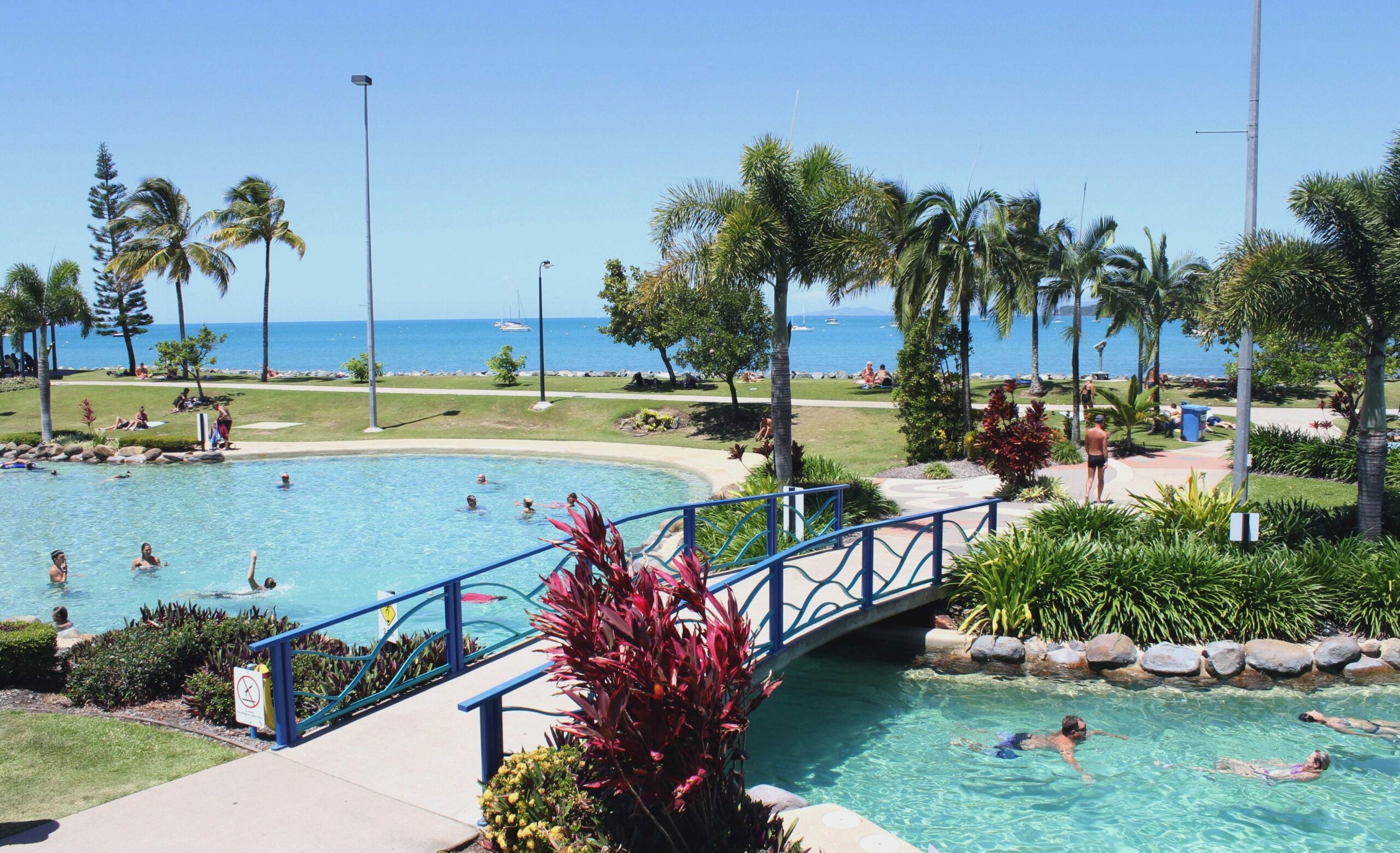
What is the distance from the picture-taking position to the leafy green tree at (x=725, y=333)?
3044 cm

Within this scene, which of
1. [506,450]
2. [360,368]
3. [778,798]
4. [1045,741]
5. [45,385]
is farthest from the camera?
[360,368]

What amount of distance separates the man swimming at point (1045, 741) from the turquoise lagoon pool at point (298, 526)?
761 cm

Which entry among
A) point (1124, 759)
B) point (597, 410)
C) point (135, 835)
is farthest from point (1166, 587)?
point (597, 410)

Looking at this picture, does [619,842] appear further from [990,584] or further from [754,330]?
[754,330]

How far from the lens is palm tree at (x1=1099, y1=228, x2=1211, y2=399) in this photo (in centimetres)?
2811

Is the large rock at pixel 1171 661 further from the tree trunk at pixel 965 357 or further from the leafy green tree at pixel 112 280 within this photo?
the leafy green tree at pixel 112 280

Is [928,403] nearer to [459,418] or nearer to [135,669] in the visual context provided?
[459,418]

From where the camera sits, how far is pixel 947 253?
22688 mm

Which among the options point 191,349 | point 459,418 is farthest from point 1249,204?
point 191,349

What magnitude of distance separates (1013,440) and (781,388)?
16.4 ft

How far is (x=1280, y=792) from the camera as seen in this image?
8.66 meters

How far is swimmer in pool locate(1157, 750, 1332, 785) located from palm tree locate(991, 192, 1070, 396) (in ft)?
52.2

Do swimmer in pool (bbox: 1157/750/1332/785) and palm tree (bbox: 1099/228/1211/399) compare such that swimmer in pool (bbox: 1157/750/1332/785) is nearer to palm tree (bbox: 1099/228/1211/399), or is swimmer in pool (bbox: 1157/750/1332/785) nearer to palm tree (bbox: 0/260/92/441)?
palm tree (bbox: 1099/228/1211/399)

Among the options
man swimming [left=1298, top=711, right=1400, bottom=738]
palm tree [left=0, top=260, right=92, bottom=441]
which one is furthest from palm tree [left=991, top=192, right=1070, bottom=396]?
palm tree [left=0, top=260, right=92, bottom=441]
